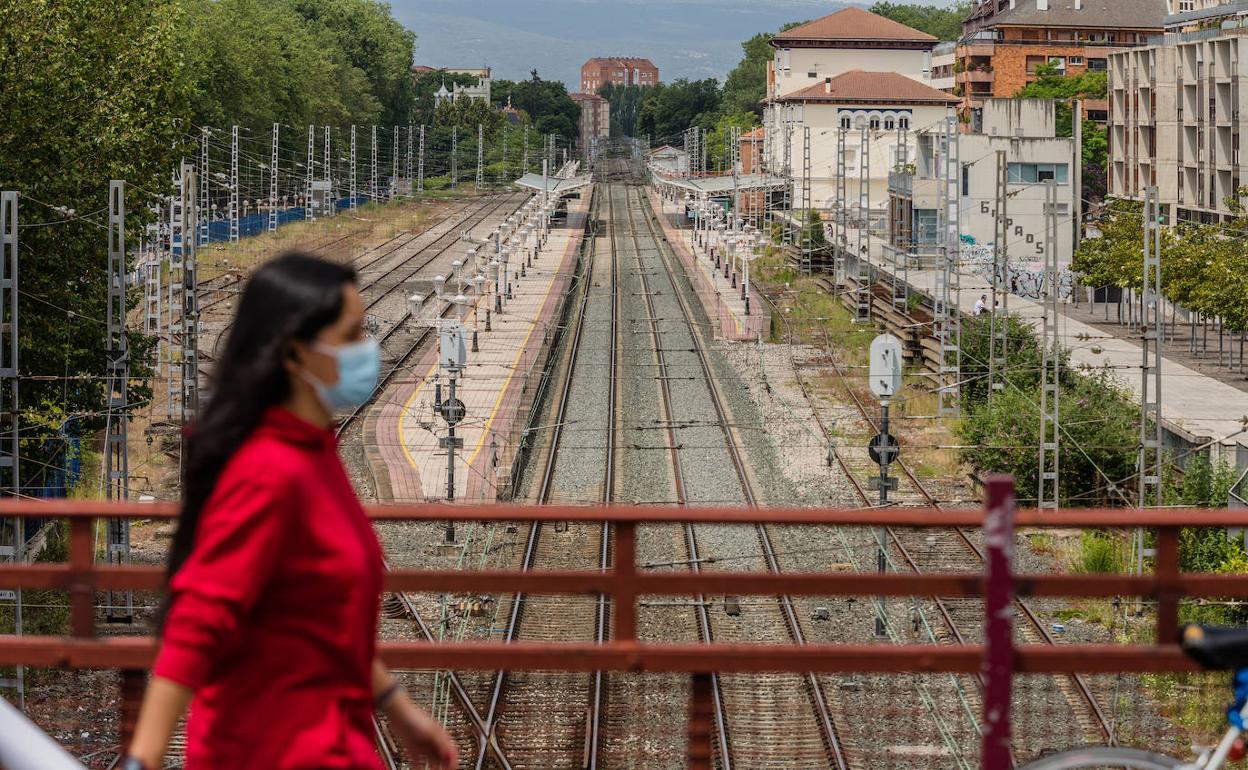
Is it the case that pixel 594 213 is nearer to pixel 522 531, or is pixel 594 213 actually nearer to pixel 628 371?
pixel 628 371

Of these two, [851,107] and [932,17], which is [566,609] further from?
[932,17]

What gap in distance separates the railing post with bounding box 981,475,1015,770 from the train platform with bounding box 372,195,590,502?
54.8 ft

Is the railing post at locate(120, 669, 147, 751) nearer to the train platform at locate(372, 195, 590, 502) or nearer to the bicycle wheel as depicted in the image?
the bicycle wheel

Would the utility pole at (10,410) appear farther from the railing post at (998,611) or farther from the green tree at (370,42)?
the green tree at (370,42)

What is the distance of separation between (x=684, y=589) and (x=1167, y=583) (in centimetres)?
108

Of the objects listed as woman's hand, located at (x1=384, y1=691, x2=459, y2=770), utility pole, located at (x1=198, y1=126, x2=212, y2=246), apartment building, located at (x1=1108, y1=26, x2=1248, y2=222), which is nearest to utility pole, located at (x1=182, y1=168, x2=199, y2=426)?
woman's hand, located at (x1=384, y1=691, x2=459, y2=770)

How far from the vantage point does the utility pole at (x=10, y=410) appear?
12961 millimetres

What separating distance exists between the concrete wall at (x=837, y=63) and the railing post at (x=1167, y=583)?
8247 centimetres

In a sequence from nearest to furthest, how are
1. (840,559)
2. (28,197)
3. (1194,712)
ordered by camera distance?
1. (1194,712)
2. (840,559)
3. (28,197)

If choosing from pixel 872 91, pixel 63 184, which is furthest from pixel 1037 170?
pixel 63 184

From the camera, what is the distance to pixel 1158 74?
45.8 metres

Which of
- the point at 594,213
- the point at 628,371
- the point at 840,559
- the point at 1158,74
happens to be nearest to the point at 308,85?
the point at 594,213

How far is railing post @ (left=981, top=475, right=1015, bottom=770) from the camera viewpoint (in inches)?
117

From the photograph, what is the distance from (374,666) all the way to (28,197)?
1800 centimetres
